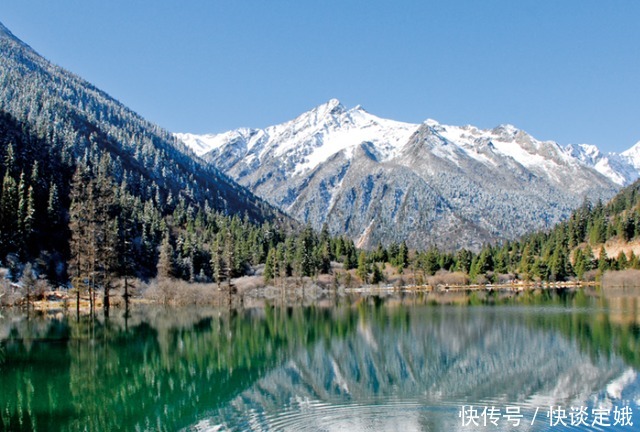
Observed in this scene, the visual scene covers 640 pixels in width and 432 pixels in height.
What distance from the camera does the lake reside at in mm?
21719

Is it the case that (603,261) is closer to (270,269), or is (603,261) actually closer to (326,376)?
(270,269)

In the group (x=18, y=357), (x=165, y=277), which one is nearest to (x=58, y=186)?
(x=165, y=277)

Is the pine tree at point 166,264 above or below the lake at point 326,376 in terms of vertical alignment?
above

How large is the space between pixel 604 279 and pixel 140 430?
136295 mm

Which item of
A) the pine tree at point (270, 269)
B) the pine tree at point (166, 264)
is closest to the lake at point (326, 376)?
the pine tree at point (166, 264)

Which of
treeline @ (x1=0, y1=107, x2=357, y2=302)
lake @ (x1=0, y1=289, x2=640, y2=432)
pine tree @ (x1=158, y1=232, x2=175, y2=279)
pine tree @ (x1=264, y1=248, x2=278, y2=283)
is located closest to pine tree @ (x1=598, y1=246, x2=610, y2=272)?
treeline @ (x1=0, y1=107, x2=357, y2=302)

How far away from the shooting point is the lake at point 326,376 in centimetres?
2172

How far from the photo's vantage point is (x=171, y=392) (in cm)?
2773

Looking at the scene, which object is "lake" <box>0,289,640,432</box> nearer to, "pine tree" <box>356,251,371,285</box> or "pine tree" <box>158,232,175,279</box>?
"pine tree" <box>158,232,175,279</box>

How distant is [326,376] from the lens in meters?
31.0

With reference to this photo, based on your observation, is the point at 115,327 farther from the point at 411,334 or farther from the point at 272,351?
the point at 411,334

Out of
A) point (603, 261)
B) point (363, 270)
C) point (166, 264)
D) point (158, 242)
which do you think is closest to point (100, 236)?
point (166, 264)

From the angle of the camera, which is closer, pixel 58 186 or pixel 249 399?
pixel 249 399

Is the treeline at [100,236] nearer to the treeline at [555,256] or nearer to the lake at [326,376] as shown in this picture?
the lake at [326,376]
